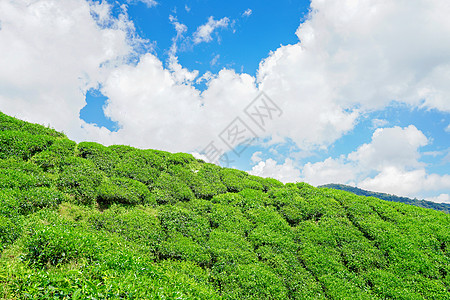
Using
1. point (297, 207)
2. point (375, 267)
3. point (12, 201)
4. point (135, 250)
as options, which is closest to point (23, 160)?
point (12, 201)

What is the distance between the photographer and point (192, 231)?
1352 centimetres

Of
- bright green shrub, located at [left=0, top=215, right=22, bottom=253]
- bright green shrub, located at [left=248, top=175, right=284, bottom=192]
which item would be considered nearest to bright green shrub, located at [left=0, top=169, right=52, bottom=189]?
bright green shrub, located at [left=0, top=215, right=22, bottom=253]

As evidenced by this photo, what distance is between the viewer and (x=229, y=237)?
13594 millimetres

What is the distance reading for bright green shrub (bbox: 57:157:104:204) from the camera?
13680mm

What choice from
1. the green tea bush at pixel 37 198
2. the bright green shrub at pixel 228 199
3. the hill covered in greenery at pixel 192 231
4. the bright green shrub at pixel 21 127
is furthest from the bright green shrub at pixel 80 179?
the bright green shrub at pixel 228 199

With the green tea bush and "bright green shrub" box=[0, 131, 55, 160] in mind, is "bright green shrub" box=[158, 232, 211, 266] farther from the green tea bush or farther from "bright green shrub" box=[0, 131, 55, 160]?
"bright green shrub" box=[0, 131, 55, 160]

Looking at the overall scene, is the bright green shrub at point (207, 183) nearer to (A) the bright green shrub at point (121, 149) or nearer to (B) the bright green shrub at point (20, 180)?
(A) the bright green shrub at point (121, 149)

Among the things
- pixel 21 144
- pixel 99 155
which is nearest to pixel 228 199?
pixel 99 155

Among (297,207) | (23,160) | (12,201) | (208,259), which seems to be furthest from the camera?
(297,207)

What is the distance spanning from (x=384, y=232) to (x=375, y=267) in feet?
8.65

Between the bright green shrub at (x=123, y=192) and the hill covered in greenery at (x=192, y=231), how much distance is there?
0.21ft

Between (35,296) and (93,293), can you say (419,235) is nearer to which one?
(93,293)

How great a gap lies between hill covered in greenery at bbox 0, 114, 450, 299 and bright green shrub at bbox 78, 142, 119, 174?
67 millimetres

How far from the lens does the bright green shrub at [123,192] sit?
47.0ft
